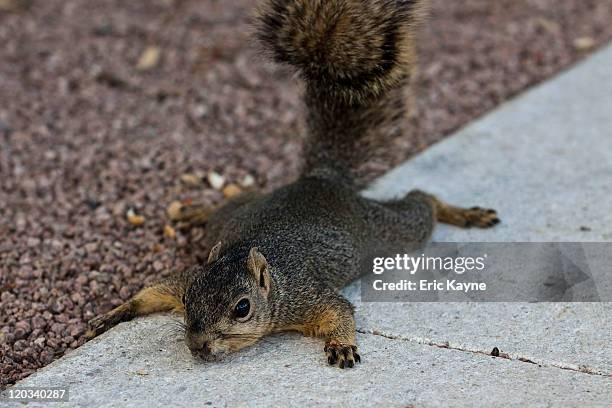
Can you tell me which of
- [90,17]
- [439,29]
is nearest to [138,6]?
[90,17]

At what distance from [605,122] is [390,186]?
1.62 m

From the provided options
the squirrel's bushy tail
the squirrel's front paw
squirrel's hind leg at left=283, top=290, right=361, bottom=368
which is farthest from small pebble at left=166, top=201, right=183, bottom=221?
the squirrel's front paw

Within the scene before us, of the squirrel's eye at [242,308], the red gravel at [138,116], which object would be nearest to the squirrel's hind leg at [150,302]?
the red gravel at [138,116]

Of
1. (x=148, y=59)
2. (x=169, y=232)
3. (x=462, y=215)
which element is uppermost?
(x=148, y=59)

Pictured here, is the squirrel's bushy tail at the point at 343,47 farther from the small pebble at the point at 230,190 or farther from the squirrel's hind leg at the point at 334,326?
the squirrel's hind leg at the point at 334,326

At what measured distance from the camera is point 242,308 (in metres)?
Result: 3.43

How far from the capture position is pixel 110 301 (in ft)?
13.3

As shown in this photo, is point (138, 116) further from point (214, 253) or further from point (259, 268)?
point (259, 268)

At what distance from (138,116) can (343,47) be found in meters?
2.25

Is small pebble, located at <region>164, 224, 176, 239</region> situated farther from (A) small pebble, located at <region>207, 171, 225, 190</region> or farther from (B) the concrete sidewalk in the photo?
(B) the concrete sidewalk

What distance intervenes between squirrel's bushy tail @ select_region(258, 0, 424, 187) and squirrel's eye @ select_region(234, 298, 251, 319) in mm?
1230

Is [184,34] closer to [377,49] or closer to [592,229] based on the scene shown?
[377,49]

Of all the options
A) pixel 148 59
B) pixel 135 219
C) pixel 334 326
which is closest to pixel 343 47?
pixel 334 326

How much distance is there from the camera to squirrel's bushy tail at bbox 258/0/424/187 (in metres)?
4.07
